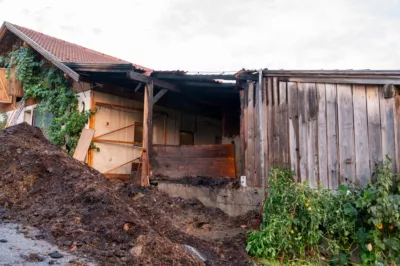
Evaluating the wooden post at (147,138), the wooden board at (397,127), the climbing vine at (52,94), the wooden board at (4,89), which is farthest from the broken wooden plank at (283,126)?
the wooden board at (4,89)

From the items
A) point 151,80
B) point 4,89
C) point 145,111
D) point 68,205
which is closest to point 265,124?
point 145,111

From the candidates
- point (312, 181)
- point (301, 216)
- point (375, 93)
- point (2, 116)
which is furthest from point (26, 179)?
point (2, 116)

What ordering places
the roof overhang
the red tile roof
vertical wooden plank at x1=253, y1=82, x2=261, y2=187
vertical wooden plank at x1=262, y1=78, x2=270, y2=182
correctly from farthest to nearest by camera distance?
the red tile roof < the roof overhang < vertical wooden plank at x1=253, y1=82, x2=261, y2=187 < vertical wooden plank at x1=262, y1=78, x2=270, y2=182

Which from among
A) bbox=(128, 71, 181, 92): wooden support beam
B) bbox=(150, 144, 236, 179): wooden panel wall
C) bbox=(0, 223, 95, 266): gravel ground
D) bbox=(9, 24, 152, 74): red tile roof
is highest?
bbox=(9, 24, 152, 74): red tile roof

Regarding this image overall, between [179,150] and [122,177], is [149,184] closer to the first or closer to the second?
[179,150]

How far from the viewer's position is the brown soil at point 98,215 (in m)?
4.48

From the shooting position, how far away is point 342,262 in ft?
16.8

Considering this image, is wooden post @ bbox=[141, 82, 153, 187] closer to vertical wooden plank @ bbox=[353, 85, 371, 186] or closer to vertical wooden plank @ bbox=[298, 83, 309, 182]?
vertical wooden plank @ bbox=[298, 83, 309, 182]

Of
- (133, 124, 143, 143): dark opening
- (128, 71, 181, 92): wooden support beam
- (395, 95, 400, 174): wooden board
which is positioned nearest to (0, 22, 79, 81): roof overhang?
(128, 71, 181, 92): wooden support beam

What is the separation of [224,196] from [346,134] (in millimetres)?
2931

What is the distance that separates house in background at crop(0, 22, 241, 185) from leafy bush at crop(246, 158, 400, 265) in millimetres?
3272

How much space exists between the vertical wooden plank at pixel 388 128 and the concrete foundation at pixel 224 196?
95.0 inches

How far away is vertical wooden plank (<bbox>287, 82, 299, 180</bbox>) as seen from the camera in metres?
6.62

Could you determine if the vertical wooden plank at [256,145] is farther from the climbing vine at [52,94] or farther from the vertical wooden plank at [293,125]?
the climbing vine at [52,94]
